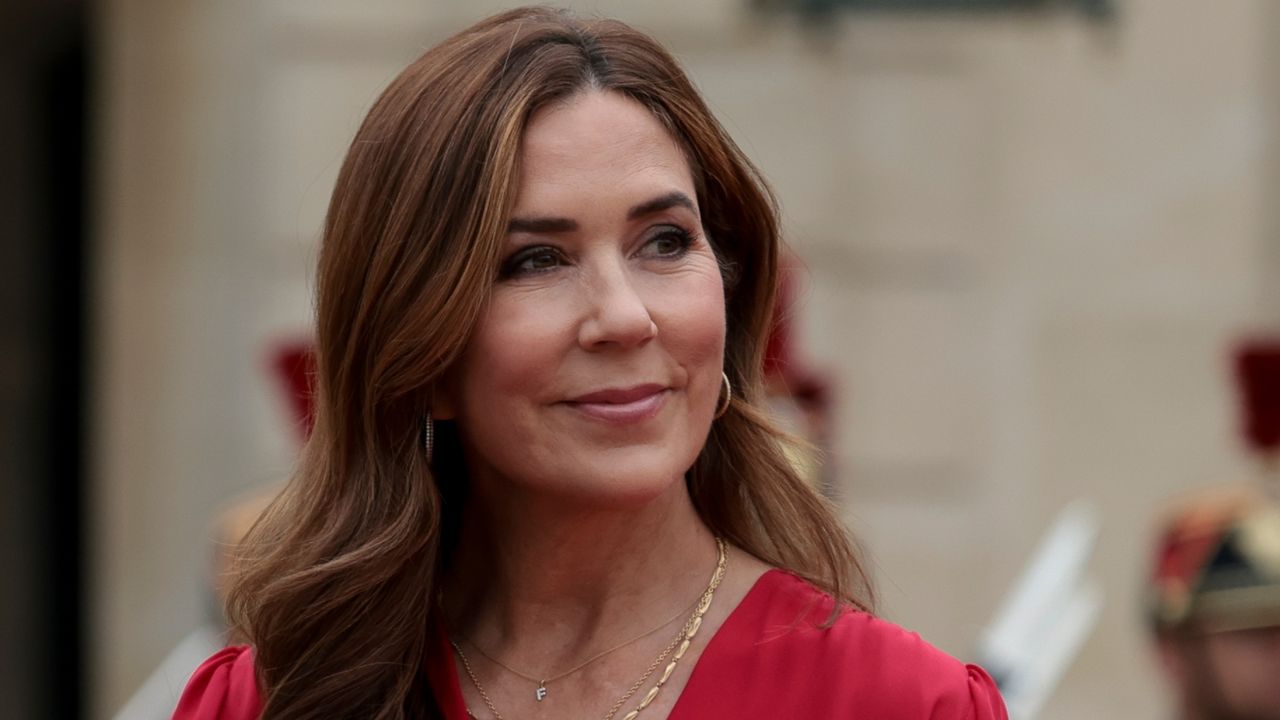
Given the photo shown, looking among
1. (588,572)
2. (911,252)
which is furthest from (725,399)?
(911,252)

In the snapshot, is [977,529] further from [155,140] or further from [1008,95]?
[155,140]

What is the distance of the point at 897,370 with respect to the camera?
7258 millimetres

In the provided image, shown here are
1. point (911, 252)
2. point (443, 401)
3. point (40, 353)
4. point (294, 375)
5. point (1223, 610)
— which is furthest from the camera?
point (40, 353)

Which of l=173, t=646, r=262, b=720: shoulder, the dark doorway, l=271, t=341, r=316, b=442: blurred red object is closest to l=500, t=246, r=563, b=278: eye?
l=173, t=646, r=262, b=720: shoulder

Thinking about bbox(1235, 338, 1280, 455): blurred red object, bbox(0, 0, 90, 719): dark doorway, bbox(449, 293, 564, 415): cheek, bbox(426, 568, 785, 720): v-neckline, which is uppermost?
bbox(449, 293, 564, 415): cheek

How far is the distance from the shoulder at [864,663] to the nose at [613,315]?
14.6 inches

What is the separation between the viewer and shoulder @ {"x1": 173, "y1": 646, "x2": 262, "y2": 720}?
2.76 meters

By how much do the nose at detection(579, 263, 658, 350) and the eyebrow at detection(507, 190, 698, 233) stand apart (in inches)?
2.7

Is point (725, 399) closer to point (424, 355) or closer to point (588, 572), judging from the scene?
point (588, 572)

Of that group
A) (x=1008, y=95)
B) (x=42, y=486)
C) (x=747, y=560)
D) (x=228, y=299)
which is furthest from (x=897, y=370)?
(x=747, y=560)

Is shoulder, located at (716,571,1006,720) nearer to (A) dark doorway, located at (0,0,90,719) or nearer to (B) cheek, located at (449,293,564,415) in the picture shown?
(B) cheek, located at (449,293,564,415)

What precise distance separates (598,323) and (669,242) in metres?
0.17

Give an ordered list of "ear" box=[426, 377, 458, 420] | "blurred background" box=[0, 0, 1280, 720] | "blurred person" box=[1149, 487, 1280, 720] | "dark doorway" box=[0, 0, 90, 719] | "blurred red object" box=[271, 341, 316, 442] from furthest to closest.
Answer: "dark doorway" box=[0, 0, 90, 719] < "blurred background" box=[0, 0, 1280, 720] < "blurred red object" box=[271, 341, 316, 442] < "blurred person" box=[1149, 487, 1280, 720] < "ear" box=[426, 377, 458, 420]

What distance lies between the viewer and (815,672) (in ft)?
8.10
